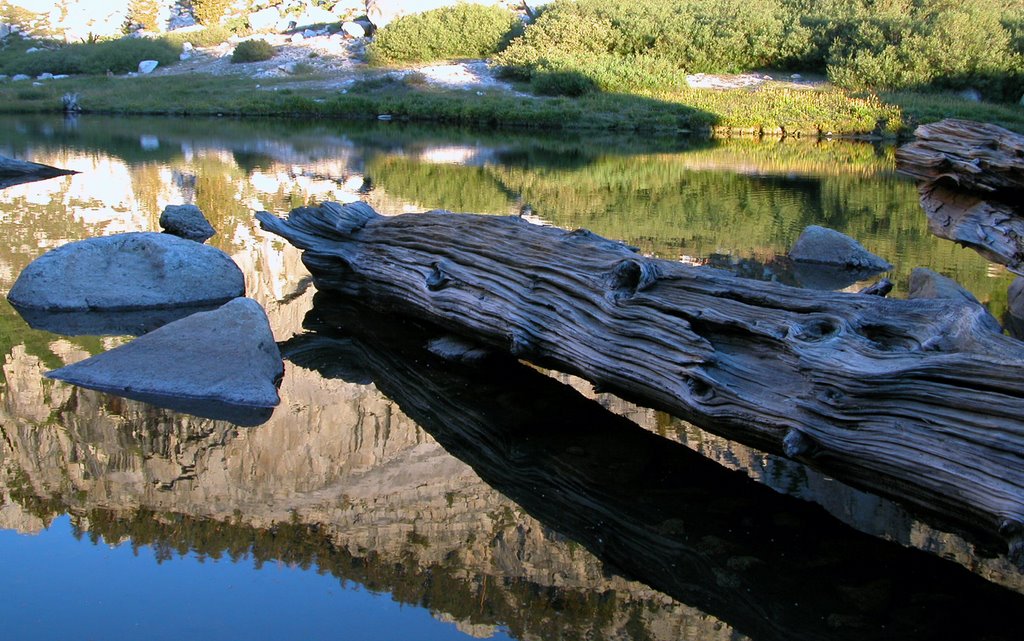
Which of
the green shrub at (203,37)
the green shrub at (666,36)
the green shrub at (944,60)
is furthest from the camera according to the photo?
the green shrub at (203,37)

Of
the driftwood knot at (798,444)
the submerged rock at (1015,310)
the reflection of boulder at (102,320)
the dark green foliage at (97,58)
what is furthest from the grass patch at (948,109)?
the dark green foliage at (97,58)

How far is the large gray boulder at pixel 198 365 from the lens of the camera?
5.79m

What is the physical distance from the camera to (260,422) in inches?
215

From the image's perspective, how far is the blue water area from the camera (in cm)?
351

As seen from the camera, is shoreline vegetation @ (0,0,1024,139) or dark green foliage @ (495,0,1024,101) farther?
dark green foliage @ (495,0,1024,101)

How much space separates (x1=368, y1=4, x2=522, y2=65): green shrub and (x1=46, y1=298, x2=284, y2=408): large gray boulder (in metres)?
45.8

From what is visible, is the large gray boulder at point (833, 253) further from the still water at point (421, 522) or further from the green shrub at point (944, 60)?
the green shrub at point (944, 60)

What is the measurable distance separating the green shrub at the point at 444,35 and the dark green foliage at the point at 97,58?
12.9 m

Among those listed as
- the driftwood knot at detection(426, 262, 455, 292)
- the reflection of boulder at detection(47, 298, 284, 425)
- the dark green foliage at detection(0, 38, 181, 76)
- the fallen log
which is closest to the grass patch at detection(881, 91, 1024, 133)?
the fallen log

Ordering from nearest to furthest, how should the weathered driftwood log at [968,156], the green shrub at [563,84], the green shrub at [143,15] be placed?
the weathered driftwood log at [968,156], the green shrub at [563,84], the green shrub at [143,15]

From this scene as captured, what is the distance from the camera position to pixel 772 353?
470 centimetres

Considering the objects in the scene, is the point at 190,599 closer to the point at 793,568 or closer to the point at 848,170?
the point at 793,568

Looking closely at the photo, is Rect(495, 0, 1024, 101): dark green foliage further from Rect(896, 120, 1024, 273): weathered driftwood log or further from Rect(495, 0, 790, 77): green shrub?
Rect(896, 120, 1024, 273): weathered driftwood log

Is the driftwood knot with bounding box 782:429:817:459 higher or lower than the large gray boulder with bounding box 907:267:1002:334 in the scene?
higher
